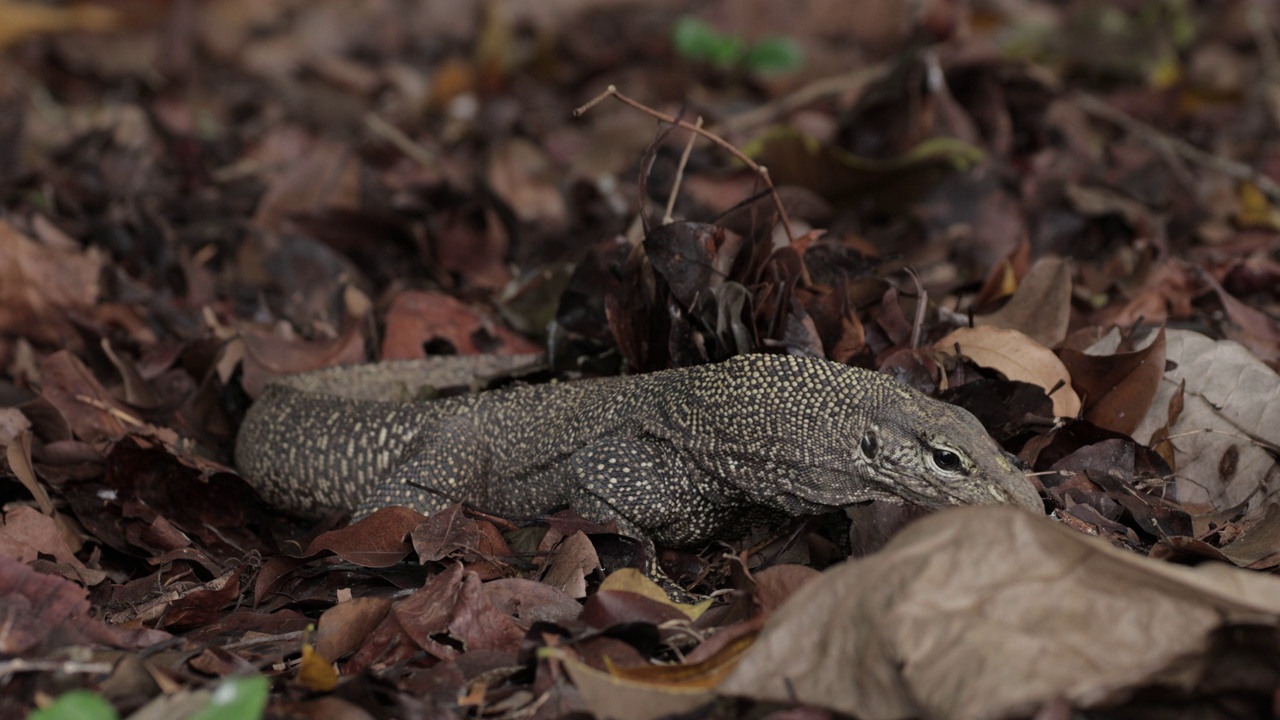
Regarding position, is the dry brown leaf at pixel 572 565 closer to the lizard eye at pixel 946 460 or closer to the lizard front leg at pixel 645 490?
the lizard front leg at pixel 645 490

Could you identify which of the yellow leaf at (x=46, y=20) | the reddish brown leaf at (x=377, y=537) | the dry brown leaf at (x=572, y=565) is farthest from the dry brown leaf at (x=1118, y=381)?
the yellow leaf at (x=46, y=20)

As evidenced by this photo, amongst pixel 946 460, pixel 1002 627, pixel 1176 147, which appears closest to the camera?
pixel 1002 627

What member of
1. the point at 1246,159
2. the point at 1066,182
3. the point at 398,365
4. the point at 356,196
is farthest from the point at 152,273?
the point at 1246,159

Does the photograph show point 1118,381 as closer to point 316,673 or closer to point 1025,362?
point 1025,362

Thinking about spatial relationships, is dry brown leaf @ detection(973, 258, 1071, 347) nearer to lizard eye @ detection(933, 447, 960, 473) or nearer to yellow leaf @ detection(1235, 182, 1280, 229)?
lizard eye @ detection(933, 447, 960, 473)

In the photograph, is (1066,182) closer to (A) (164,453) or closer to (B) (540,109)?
(B) (540,109)

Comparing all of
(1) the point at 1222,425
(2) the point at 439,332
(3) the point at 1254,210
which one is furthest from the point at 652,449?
(3) the point at 1254,210
